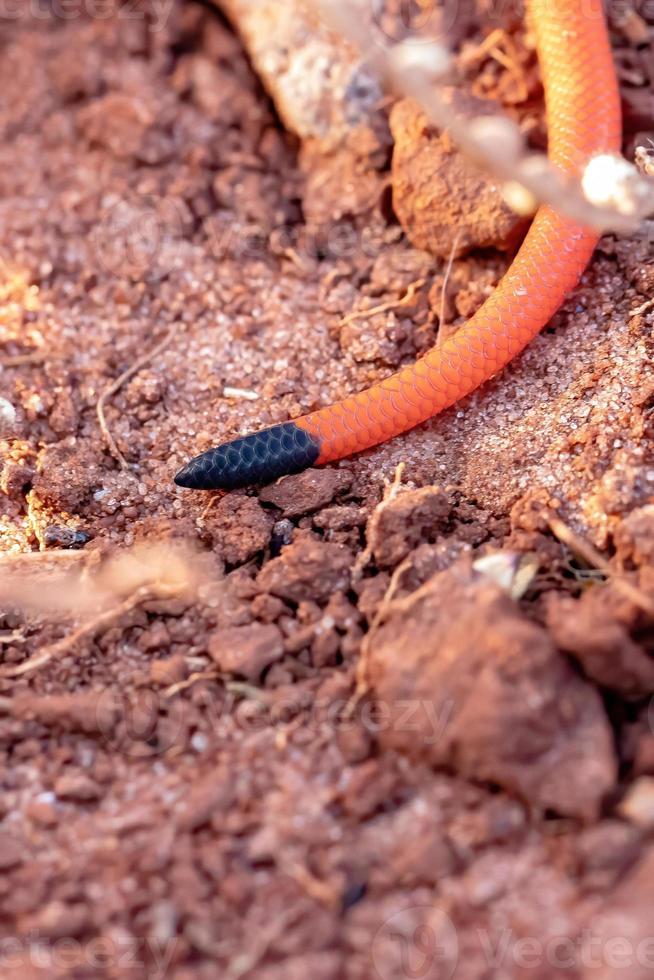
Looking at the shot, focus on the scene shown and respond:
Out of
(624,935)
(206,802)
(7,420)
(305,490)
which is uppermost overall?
(624,935)

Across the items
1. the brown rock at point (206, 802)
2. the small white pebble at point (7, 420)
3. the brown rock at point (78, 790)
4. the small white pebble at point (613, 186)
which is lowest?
the small white pebble at point (7, 420)

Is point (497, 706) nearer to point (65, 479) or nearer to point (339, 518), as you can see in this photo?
point (339, 518)

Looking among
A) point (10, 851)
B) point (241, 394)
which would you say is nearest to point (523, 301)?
point (241, 394)

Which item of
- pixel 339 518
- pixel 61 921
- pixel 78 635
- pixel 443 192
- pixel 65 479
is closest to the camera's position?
pixel 61 921

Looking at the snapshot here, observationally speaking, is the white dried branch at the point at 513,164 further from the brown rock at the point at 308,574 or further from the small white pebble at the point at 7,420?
the small white pebble at the point at 7,420

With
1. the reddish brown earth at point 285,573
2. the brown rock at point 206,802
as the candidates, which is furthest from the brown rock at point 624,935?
the brown rock at point 206,802

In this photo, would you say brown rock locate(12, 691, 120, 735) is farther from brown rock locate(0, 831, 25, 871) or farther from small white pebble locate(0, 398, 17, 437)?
small white pebble locate(0, 398, 17, 437)

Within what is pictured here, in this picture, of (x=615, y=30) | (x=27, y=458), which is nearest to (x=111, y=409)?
(x=27, y=458)
